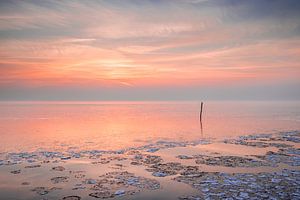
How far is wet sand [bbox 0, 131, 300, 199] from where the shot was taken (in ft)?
34.8

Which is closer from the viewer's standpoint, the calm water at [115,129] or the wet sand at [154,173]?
the wet sand at [154,173]

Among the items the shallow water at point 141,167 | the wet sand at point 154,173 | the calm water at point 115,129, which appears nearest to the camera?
the wet sand at point 154,173

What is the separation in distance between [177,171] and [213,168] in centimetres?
204

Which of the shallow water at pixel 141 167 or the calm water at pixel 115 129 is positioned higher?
the calm water at pixel 115 129

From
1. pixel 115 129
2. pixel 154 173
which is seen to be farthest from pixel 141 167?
pixel 115 129

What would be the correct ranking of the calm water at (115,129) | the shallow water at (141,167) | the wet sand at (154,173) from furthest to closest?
1. the calm water at (115,129)
2. the shallow water at (141,167)
3. the wet sand at (154,173)

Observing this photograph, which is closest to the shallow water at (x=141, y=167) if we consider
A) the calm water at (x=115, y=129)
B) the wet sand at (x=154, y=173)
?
the wet sand at (x=154, y=173)

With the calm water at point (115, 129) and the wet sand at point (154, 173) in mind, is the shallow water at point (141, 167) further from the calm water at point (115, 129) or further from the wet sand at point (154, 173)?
the calm water at point (115, 129)

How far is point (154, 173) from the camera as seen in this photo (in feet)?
44.5

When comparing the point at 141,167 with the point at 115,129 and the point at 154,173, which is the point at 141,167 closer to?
the point at 154,173

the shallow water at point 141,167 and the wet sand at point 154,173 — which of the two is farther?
the shallow water at point 141,167

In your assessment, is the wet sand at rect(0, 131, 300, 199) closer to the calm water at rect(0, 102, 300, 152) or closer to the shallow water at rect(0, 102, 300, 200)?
the shallow water at rect(0, 102, 300, 200)

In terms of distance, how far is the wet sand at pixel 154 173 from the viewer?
10602 mm

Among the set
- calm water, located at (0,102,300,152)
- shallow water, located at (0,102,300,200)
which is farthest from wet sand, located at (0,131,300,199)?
calm water, located at (0,102,300,152)
